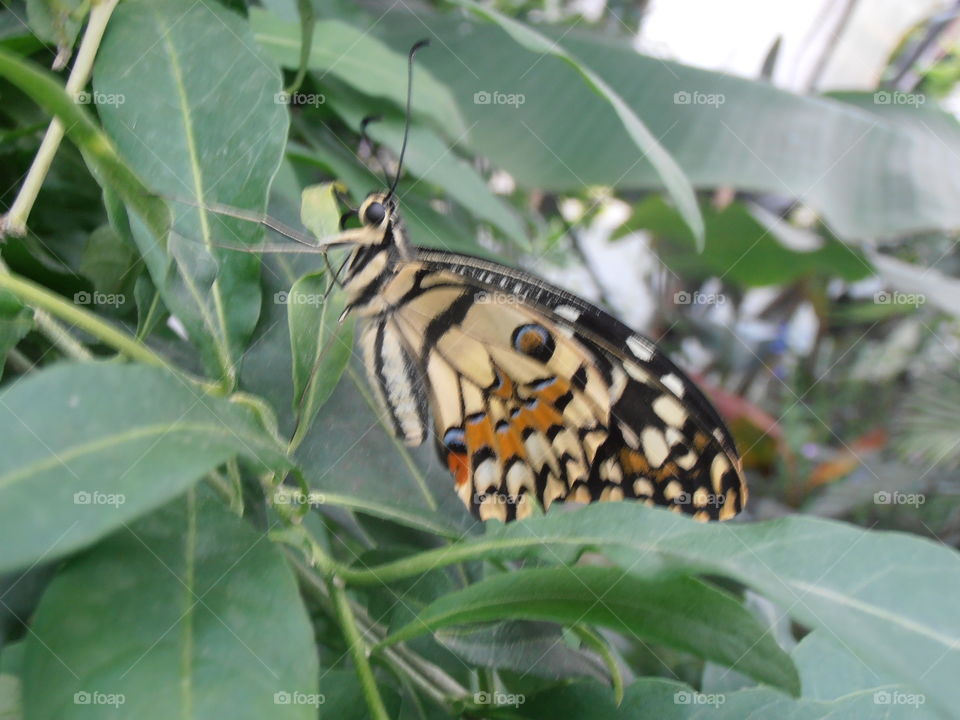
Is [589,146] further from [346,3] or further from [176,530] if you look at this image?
[176,530]

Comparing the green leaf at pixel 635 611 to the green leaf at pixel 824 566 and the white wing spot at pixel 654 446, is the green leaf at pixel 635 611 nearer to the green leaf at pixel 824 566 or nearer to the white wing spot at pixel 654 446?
the green leaf at pixel 824 566

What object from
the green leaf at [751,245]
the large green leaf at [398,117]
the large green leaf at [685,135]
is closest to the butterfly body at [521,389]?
the large green leaf at [398,117]

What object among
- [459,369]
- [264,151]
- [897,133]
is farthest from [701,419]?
[897,133]

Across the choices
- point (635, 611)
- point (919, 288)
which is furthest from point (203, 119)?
point (919, 288)

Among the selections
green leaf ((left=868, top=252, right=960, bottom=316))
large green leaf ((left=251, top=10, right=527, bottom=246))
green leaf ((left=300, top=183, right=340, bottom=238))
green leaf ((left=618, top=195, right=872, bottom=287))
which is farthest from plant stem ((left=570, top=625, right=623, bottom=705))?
green leaf ((left=618, top=195, right=872, bottom=287))

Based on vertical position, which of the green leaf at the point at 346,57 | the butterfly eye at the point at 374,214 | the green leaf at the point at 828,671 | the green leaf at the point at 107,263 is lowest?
the green leaf at the point at 828,671
